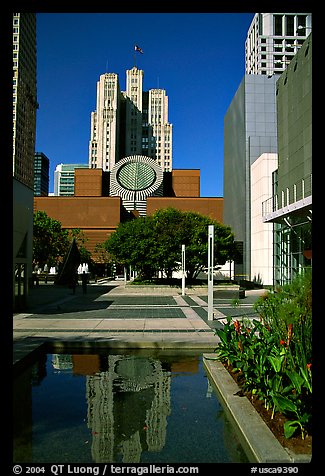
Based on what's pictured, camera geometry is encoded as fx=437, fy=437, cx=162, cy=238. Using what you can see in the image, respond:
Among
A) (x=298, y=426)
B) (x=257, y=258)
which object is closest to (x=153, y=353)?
(x=298, y=426)

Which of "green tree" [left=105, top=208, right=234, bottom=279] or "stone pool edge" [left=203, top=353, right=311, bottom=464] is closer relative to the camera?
"stone pool edge" [left=203, top=353, right=311, bottom=464]

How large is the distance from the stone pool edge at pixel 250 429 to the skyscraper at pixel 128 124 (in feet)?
476

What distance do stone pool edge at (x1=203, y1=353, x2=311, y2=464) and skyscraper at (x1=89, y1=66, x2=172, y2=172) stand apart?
145 m

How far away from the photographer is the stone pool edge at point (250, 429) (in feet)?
12.1

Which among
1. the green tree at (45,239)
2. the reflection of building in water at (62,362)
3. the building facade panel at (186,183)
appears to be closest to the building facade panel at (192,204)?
the building facade panel at (186,183)

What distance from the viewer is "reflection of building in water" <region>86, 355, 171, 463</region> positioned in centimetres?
429

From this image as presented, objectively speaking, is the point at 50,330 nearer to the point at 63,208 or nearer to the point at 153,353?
the point at 153,353

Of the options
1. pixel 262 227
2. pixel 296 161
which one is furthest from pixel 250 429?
pixel 262 227

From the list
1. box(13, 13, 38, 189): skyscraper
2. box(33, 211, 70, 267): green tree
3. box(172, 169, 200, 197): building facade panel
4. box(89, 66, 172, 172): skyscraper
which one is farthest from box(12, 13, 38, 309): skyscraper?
box(33, 211, 70, 267): green tree

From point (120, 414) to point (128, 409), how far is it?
0.20 meters

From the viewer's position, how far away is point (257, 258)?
134 ft

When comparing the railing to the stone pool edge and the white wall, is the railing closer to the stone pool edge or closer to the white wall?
the white wall
